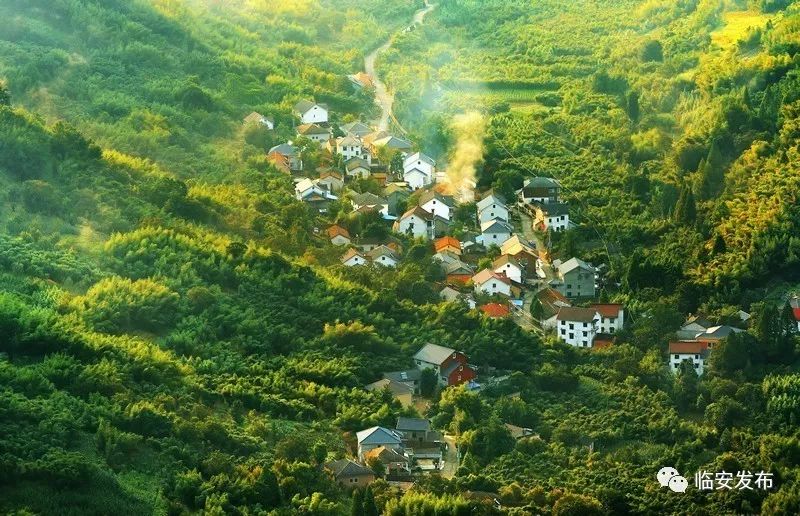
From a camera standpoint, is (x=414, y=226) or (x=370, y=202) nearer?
(x=414, y=226)

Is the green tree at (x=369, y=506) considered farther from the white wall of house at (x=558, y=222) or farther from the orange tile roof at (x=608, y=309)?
the white wall of house at (x=558, y=222)

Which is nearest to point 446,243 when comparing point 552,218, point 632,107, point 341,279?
point 552,218

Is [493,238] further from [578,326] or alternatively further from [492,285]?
[578,326]

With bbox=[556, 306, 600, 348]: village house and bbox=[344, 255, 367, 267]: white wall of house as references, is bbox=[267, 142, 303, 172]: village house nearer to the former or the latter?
bbox=[344, 255, 367, 267]: white wall of house

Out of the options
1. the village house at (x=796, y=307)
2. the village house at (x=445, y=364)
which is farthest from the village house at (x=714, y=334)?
the village house at (x=445, y=364)

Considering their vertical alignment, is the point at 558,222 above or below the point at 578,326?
below

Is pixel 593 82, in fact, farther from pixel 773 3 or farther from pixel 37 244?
pixel 37 244
